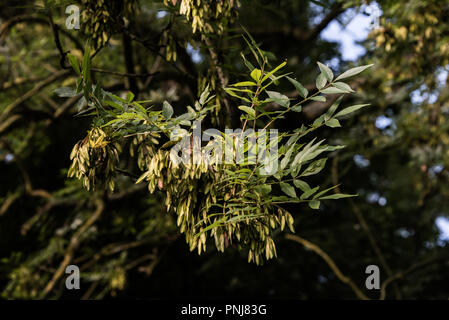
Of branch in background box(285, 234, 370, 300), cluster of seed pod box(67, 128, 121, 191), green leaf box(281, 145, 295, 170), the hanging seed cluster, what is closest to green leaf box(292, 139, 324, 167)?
green leaf box(281, 145, 295, 170)

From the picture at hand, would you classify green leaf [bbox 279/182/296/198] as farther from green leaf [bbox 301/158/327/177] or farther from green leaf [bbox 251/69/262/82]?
green leaf [bbox 251/69/262/82]

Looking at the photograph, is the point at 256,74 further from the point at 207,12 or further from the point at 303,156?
the point at 207,12

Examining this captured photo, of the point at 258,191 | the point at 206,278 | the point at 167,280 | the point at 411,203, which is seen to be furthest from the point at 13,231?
the point at 411,203

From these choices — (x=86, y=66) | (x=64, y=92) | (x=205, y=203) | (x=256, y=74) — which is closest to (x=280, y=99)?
(x=256, y=74)

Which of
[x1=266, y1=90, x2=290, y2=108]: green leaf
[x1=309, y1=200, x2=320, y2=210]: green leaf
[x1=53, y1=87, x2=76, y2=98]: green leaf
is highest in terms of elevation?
[x1=53, y1=87, x2=76, y2=98]: green leaf

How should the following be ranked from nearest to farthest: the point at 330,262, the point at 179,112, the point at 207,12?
the point at 207,12, the point at 330,262, the point at 179,112

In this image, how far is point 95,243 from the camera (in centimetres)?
345

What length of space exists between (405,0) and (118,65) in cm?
222

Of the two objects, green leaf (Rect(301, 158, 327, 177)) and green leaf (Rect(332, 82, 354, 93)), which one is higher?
green leaf (Rect(332, 82, 354, 93))

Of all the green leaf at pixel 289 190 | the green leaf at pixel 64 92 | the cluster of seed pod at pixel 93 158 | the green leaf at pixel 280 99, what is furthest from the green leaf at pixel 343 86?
the green leaf at pixel 64 92

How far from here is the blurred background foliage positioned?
2.40 meters

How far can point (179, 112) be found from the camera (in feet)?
10.7
